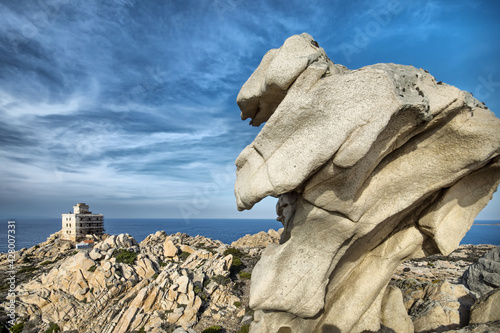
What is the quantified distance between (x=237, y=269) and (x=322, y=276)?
28769 millimetres

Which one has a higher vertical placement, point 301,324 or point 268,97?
point 268,97

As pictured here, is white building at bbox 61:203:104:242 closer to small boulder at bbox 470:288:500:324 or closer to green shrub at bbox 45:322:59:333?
green shrub at bbox 45:322:59:333

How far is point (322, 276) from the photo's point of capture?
890 centimetres

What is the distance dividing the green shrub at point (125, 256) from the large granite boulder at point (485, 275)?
32997 mm

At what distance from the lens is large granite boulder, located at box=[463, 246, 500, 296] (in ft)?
59.1

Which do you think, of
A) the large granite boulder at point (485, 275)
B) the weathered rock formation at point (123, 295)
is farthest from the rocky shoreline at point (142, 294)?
the large granite boulder at point (485, 275)

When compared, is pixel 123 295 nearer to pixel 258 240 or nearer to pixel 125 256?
pixel 125 256

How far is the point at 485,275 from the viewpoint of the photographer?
18.7m

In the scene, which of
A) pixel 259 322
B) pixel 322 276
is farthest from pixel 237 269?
pixel 322 276

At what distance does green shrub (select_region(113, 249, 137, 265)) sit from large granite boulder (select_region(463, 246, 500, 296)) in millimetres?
32997

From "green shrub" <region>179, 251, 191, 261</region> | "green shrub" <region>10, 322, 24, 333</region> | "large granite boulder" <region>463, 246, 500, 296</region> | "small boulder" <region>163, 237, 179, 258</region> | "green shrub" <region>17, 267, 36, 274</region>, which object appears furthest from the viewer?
"small boulder" <region>163, 237, 179, 258</region>

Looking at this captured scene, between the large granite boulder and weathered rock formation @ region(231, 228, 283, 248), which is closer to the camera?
the large granite boulder

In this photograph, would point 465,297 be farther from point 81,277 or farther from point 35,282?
point 35,282

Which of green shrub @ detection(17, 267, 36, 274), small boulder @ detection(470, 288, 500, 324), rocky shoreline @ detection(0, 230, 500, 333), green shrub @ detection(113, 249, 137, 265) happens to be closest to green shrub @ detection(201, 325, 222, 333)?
rocky shoreline @ detection(0, 230, 500, 333)
